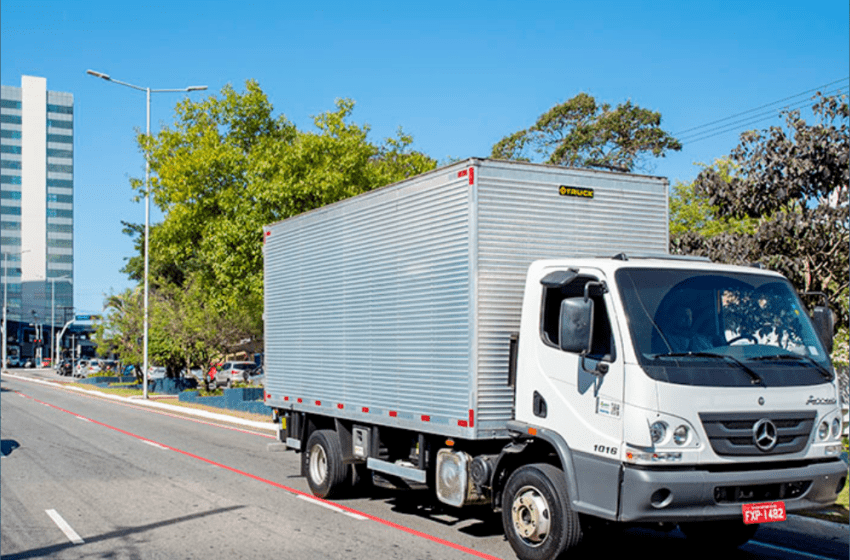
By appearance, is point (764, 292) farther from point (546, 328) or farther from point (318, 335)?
point (318, 335)

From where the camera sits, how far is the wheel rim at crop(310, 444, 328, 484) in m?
11.6

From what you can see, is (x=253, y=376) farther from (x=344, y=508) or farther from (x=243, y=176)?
(x=344, y=508)

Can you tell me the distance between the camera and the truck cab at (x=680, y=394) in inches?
258

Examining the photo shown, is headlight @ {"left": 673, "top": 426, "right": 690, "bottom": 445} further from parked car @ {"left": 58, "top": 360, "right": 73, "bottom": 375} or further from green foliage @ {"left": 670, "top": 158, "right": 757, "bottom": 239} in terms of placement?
parked car @ {"left": 58, "top": 360, "right": 73, "bottom": 375}

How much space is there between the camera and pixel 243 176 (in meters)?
26.4

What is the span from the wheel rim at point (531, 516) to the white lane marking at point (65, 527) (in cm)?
470

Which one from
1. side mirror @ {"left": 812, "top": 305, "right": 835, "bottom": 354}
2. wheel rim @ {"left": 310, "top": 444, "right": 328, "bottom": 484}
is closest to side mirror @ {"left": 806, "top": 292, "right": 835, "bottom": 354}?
side mirror @ {"left": 812, "top": 305, "right": 835, "bottom": 354}

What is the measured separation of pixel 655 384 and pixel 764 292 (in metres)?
1.80

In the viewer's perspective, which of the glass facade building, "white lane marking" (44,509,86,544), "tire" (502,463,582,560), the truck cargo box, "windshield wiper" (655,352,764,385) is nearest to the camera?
"windshield wiper" (655,352,764,385)

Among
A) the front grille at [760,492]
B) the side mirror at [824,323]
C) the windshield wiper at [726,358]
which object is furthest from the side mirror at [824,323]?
the front grille at [760,492]

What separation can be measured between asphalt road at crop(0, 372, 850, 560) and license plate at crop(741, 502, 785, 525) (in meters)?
1.32

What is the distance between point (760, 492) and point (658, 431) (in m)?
1.04

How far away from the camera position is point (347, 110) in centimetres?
2591

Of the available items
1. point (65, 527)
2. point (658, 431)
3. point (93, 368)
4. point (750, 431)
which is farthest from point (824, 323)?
point (93, 368)
